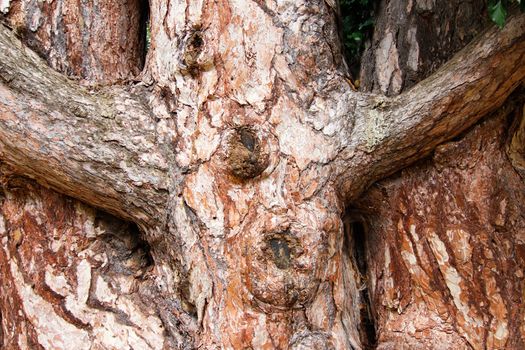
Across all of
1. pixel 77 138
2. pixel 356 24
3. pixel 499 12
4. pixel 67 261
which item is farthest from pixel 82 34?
pixel 499 12

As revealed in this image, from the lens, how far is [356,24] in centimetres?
280

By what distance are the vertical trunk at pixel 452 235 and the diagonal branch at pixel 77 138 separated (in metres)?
0.88

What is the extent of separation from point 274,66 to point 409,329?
1.13 meters

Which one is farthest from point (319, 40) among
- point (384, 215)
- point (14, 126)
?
point (14, 126)

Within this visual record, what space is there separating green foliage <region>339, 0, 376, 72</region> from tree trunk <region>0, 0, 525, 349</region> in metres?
0.52

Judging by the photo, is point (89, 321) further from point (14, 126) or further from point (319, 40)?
point (319, 40)

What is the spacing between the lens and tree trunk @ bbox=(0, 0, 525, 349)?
1823mm

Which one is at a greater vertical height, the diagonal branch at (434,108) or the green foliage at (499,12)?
the green foliage at (499,12)

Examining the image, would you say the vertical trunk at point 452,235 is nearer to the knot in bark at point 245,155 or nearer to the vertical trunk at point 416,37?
the vertical trunk at point 416,37

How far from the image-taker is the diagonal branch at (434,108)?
5.89ft

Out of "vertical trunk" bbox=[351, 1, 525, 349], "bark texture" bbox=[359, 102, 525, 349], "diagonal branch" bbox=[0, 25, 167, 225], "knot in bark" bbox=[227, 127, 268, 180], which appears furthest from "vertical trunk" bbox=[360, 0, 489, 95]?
"diagonal branch" bbox=[0, 25, 167, 225]

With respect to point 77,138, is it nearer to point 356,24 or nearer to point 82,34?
point 82,34

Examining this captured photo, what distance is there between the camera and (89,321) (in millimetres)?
1988

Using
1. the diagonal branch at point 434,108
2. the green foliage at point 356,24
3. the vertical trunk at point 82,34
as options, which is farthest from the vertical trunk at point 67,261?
the green foliage at point 356,24
